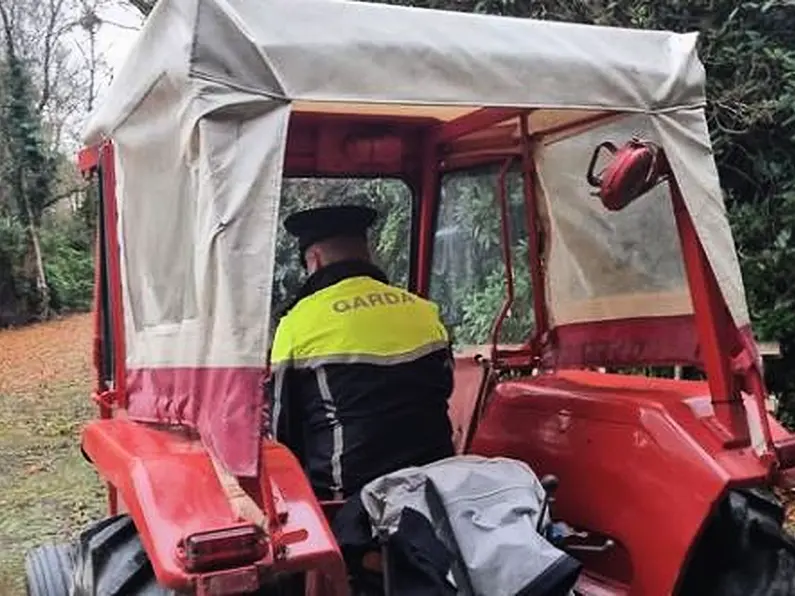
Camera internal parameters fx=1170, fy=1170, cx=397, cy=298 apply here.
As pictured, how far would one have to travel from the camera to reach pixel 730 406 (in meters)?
3.26


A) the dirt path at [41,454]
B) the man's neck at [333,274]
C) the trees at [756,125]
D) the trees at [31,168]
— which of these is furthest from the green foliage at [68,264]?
the man's neck at [333,274]

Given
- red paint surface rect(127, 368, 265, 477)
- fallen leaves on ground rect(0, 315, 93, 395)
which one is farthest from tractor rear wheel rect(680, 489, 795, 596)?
fallen leaves on ground rect(0, 315, 93, 395)

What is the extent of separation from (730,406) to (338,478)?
114 centimetres

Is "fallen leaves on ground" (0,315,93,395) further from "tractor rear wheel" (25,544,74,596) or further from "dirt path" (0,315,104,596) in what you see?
"tractor rear wheel" (25,544,74,596)

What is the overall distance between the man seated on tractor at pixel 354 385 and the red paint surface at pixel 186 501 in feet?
1.01

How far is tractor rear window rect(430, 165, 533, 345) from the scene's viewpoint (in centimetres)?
460

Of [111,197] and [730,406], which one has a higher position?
[111,197]

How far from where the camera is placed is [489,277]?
15.4 feet

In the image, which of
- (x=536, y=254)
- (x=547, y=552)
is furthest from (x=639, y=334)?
(x=547, y=552)

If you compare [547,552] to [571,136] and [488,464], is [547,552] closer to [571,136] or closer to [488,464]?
[488,464]

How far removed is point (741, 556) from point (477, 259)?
177 centimetres

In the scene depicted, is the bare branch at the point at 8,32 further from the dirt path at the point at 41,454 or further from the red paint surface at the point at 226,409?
the red paint surface at the point at 226,409

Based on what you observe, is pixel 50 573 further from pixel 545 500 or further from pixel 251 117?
pixel 251 117

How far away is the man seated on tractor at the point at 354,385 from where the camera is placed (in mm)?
3451
